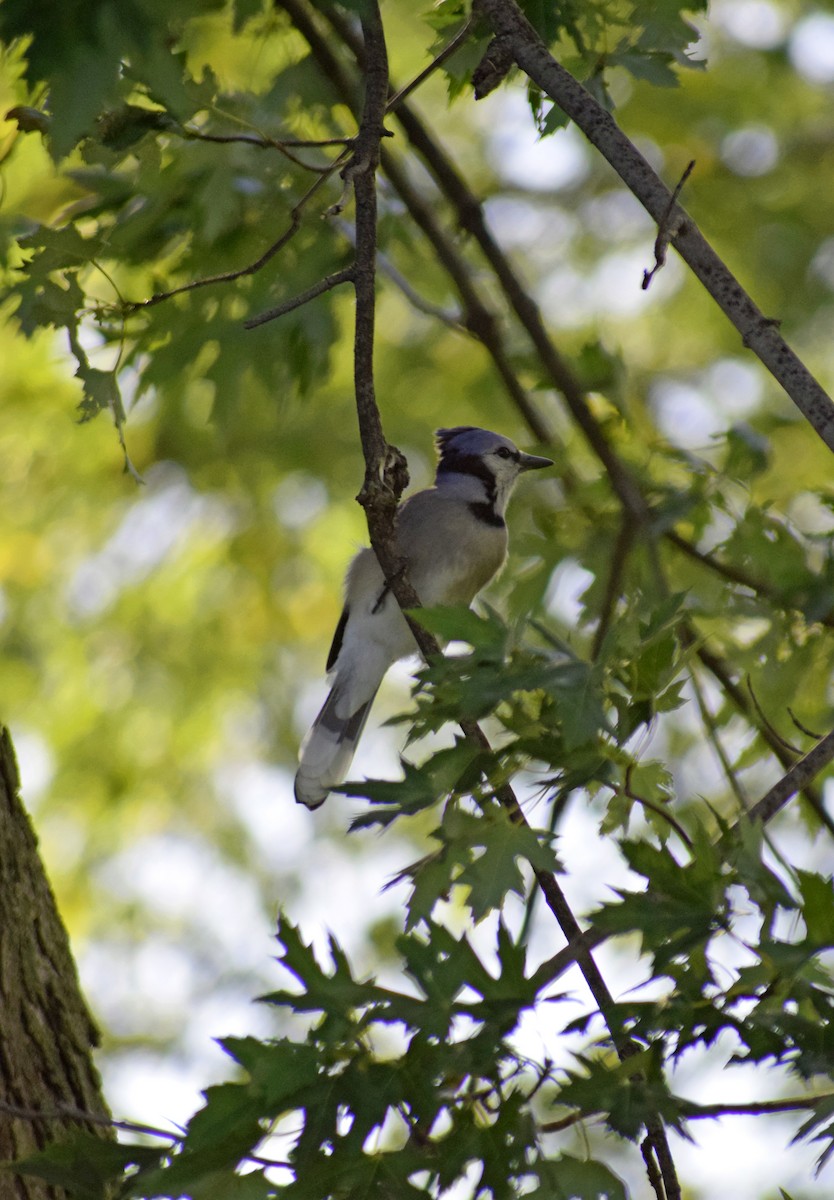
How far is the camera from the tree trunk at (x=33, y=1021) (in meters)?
2.17

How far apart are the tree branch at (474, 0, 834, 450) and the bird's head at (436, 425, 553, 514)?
227 centimetres

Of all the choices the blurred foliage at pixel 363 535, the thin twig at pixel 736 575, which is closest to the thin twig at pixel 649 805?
the blurred foliage at pixel 363 535

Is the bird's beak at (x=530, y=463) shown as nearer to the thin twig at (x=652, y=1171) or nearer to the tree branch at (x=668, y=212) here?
the tree branch at (x=668, y=212)

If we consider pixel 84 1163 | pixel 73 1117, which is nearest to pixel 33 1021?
pixel 73 1117

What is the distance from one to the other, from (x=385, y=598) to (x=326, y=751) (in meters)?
0.52

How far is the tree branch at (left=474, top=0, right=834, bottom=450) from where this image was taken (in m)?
2.13

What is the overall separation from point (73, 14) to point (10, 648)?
4950mm

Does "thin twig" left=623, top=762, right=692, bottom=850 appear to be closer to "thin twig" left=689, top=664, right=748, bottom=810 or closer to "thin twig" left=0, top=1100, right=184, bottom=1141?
"thin twig" left=0, top=1100, right=184, bottom=1141

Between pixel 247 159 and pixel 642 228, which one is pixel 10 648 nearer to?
pixel 247 159

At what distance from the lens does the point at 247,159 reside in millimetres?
3279

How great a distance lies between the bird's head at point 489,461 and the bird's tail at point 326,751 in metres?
0.91

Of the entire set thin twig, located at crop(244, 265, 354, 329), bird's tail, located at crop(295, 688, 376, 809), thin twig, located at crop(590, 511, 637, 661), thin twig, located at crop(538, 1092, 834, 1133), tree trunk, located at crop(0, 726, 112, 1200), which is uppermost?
bird's tail, located at crop(295, 688, 376, 809)

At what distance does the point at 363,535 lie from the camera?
649 cm

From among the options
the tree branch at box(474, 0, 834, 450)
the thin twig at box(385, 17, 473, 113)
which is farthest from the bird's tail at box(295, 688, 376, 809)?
the tree branch at box(474, 0, 834, 450)
